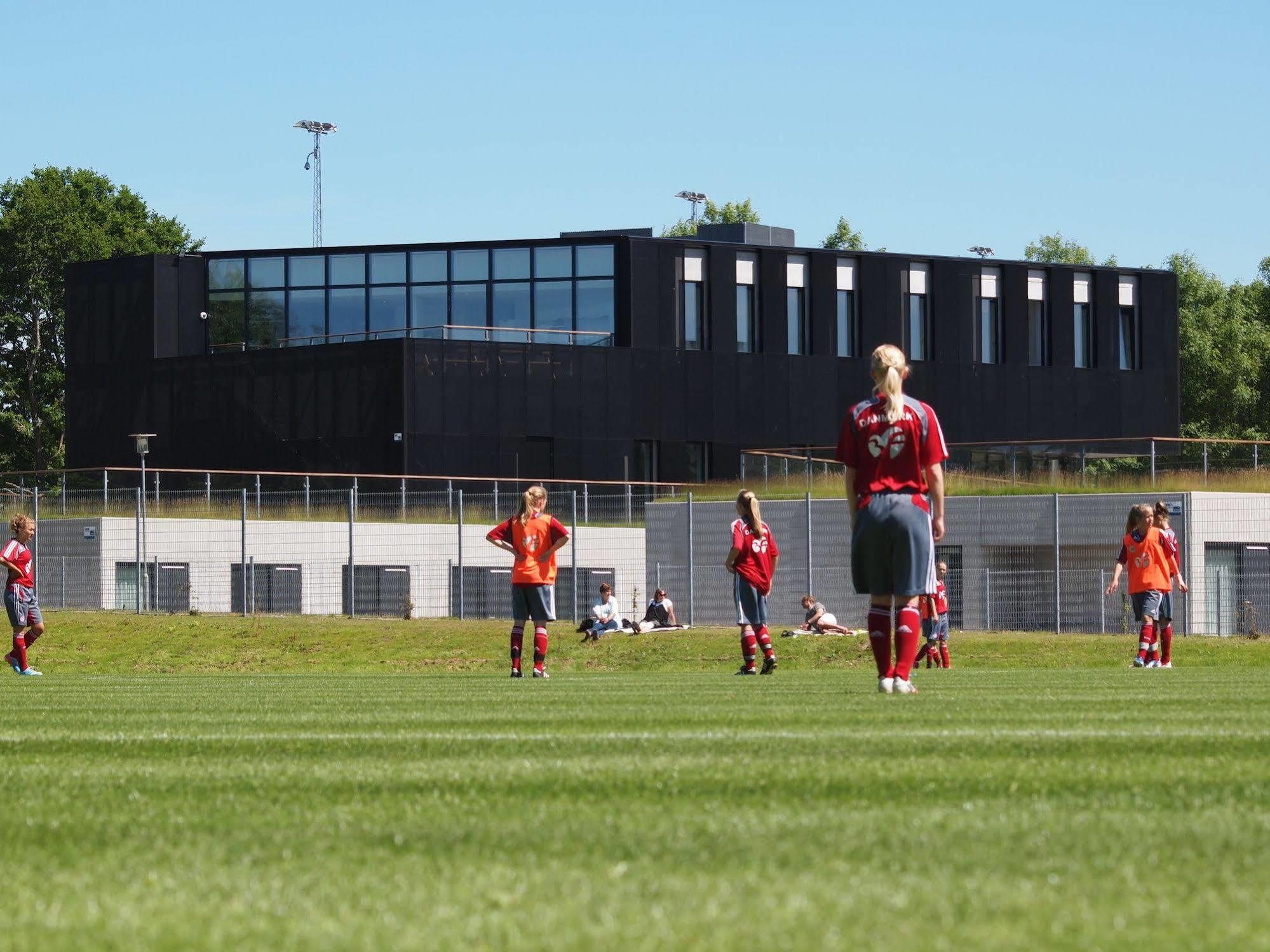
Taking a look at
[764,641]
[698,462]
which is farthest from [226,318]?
[764,641]

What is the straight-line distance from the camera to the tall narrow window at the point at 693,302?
5553 cm

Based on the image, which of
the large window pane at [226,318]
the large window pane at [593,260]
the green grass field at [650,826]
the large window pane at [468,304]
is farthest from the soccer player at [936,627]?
the large window pane at [226,318]

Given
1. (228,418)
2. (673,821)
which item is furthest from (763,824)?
(228,418)

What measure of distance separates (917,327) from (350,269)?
17666 mm

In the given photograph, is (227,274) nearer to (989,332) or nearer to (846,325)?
(846,325)

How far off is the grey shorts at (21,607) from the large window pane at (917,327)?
134 feet

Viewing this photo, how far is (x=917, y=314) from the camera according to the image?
5869 cm

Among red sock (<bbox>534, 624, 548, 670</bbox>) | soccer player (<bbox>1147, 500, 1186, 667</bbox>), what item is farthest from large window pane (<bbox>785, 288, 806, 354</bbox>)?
red sock (<bbox>534, 624, 548, 670</bbox>)

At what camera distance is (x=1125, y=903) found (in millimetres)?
3369

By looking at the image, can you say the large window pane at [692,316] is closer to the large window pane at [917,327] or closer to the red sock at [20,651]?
the large window pane at [917,327]

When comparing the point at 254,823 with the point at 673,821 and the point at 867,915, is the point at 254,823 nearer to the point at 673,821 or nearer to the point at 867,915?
the point at 673,821

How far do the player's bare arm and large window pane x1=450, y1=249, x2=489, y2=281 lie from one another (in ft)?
155

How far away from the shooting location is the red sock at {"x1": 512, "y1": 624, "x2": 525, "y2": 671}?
51.8 feet

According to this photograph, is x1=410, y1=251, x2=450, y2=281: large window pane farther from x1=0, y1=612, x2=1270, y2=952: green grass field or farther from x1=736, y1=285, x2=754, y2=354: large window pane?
x1=0, y1=612, x2=1270, y2=952: green grass field
